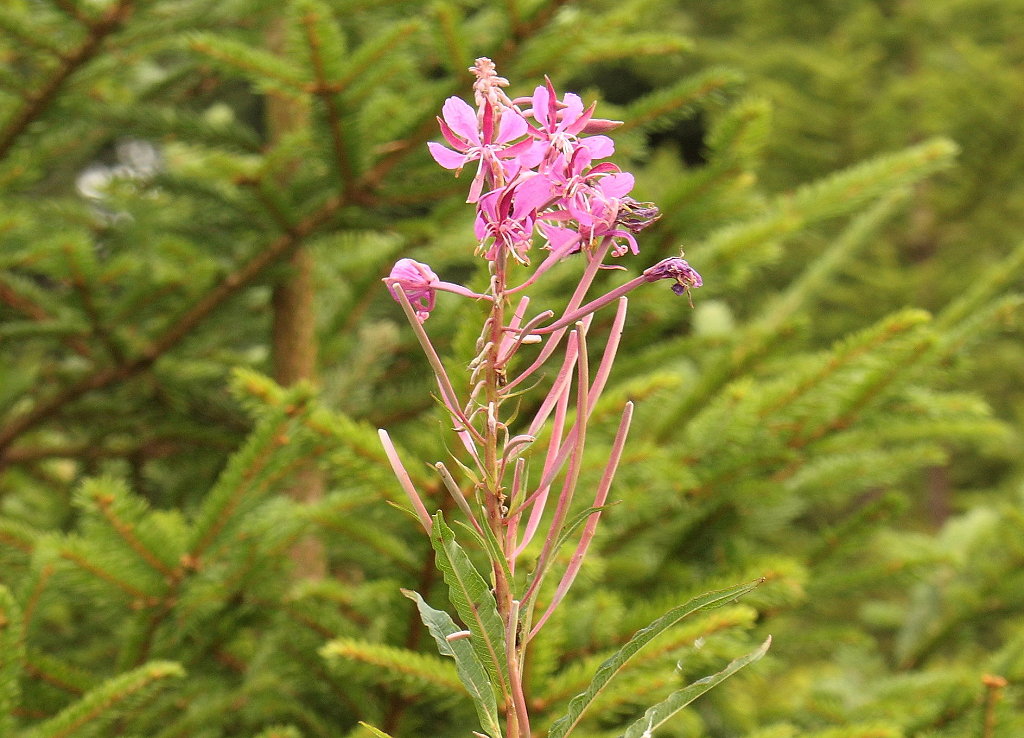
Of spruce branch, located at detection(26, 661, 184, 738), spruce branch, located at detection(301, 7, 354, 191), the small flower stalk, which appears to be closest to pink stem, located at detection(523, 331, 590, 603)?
the small flower stalk

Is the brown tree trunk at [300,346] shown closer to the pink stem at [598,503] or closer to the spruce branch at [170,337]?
the spruce branch at [170,337]

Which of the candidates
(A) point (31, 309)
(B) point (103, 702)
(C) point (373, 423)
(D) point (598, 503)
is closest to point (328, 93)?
(C) point (373, 423)

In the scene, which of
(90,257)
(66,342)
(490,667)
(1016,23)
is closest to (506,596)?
(490,667)

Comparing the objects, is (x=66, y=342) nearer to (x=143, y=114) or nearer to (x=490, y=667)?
(x=143, y=114)

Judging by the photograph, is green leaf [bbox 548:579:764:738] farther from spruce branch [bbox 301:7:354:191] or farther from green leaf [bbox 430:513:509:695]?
spruce branch [bbox 301:7:354:191]

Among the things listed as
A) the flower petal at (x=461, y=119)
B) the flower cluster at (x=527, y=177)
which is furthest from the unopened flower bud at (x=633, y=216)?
the flower petal at (x=461, y=119)
